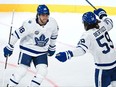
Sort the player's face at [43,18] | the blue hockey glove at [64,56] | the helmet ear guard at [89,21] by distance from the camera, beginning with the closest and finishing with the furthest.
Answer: the blue hockey glove at [64,56] < the helmet ear guard at [89,21] < the player's face at [43,18]

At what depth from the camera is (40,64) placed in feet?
11.7

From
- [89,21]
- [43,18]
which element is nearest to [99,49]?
[89,21]

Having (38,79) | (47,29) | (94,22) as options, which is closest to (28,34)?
(47,29)

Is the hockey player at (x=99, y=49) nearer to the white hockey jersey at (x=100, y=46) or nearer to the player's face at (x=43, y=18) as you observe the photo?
the white hockey jersey at (x=100, y=46)

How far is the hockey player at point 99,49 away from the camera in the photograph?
2961mm

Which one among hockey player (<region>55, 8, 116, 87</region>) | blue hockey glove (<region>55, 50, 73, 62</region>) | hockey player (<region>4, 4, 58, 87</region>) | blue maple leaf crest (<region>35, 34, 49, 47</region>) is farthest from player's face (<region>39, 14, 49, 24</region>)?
blue hockey glove (<region>55, 50, 73, 62</region>)

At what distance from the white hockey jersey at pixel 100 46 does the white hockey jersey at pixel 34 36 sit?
0.64m

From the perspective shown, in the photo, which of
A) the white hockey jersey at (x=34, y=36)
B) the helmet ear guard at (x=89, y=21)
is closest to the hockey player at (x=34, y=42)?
the white hockey jersey at (x=34, y=36)

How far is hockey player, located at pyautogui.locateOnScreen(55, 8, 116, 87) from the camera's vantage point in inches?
117

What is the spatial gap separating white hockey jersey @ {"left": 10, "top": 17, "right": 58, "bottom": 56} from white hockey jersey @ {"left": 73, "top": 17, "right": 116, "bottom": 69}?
64cm

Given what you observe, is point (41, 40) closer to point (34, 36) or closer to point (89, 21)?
point (34, 36)

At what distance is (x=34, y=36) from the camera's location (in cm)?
356

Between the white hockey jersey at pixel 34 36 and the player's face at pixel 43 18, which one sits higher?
the player's face at pixel 43 18

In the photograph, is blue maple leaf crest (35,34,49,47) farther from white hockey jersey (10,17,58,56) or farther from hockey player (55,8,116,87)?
hockey player (55,8,116,87)
